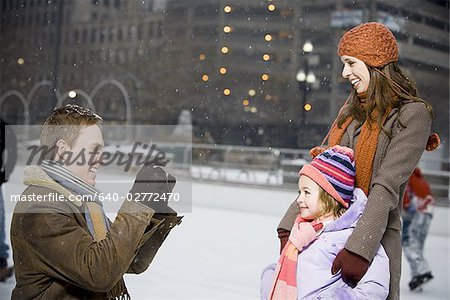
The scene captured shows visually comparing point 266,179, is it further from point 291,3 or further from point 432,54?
point 291,3

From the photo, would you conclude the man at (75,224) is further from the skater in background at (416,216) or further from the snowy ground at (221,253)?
the skater in background at (416,216)

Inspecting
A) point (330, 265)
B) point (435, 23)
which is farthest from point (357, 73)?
point (435, 23)

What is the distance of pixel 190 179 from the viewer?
168 cm

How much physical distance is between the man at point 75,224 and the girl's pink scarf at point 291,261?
10.1 inches

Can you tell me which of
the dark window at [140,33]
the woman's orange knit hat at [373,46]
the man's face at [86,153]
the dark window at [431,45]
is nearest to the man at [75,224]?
the man's face at [86,153]

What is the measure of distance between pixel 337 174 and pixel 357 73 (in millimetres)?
233

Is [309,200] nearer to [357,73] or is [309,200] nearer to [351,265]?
[351,265]

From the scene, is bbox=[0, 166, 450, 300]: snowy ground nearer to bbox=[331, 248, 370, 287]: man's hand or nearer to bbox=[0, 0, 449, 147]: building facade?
bbox=[0, 0, 449, 147]: building facade

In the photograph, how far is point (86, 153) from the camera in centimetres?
123

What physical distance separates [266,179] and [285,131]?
1827mm

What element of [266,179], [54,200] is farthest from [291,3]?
[266,179]

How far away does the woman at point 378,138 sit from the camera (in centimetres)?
114

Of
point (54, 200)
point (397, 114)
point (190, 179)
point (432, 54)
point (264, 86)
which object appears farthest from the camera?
point (432, 54)

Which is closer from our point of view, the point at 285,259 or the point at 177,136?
the point at 285,259
